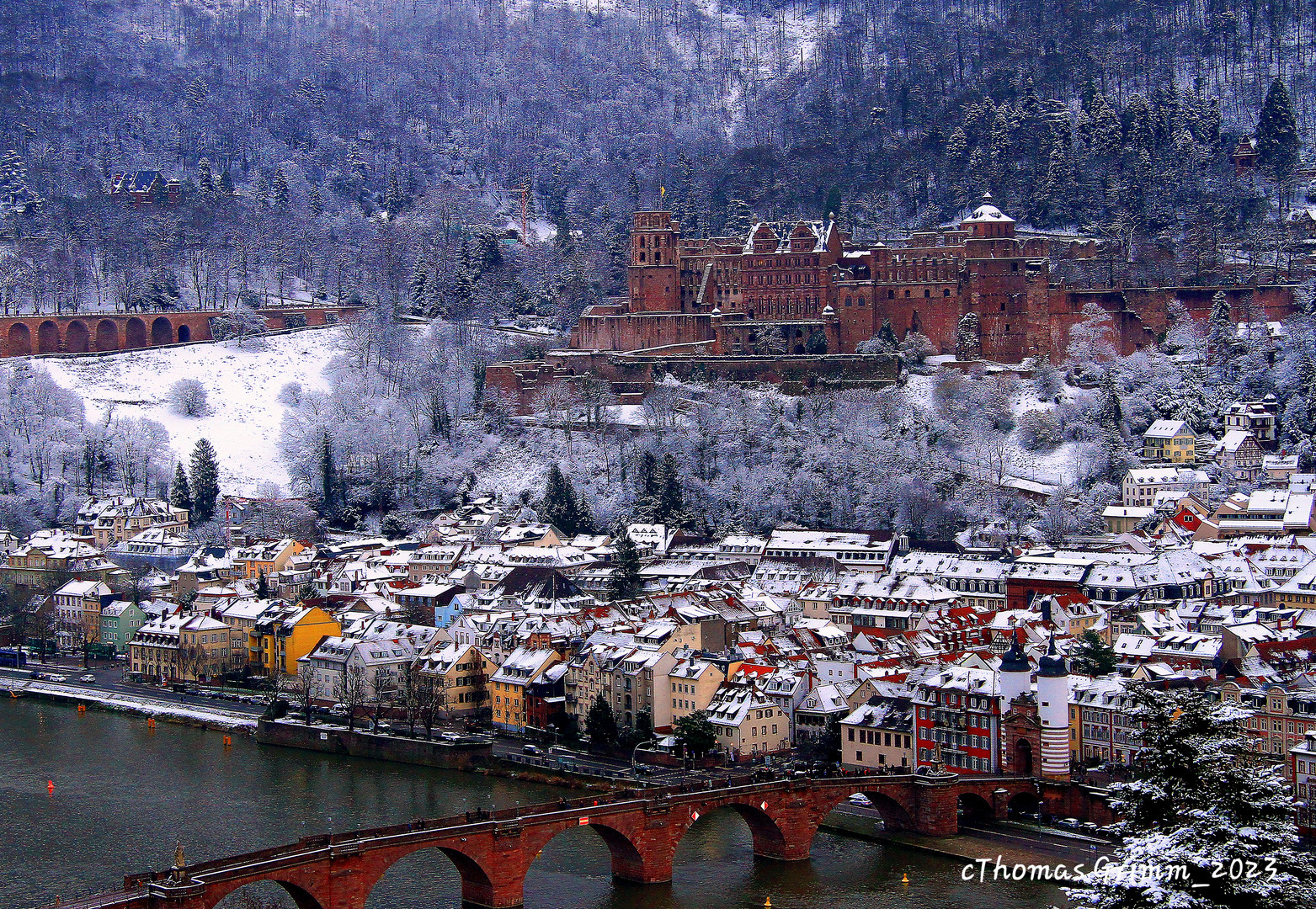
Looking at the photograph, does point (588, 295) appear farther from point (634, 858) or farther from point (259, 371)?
point (634, 858)

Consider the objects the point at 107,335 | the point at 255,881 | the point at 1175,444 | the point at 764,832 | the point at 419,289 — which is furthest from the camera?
the point at 419,289

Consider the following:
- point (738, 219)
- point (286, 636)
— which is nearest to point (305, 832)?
point (286, 636)

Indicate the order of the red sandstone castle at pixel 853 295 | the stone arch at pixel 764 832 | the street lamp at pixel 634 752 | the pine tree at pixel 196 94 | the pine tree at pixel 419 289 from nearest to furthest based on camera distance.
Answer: the stone arch at pixel 764 832 < the street lamp at pixel 634 752 < the red sandstone castle at pixel 853 295 < the pine tree at pixel 419 289 < the pine tree at pixel 196 94

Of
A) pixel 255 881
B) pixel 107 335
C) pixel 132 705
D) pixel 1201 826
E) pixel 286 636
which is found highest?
pixel 107 335

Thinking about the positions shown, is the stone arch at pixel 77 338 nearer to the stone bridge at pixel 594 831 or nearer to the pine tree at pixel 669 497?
the pine tree at pixel 669 497

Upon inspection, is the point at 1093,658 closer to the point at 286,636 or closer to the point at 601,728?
the point at 601,728

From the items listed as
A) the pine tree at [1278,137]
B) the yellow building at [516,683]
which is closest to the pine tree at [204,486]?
the yellow building at [516,683]

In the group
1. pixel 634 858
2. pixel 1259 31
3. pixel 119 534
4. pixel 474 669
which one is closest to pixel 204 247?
pixel 119 534
